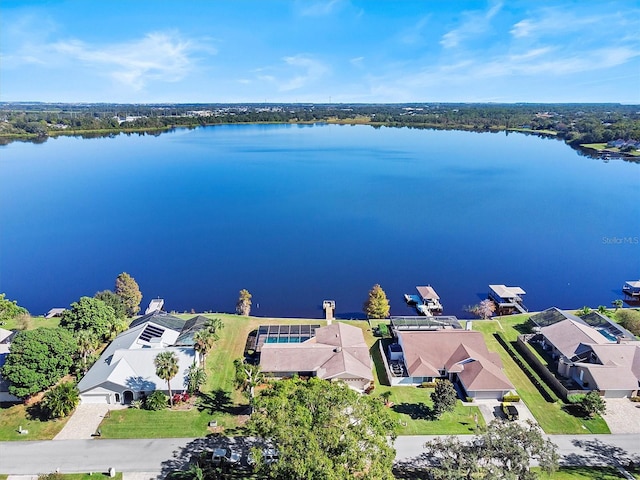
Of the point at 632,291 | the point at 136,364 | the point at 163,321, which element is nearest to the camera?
the point at 136,364

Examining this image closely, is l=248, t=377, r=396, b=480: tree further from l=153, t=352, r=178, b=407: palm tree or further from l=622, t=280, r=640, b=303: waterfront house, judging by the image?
l=622, t=280, r=640, b=303: waterfront house

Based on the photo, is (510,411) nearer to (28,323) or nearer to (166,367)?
(166,367)

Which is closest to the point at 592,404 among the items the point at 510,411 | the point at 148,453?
the point at 510,411

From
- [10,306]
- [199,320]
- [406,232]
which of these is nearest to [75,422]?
[199,320]

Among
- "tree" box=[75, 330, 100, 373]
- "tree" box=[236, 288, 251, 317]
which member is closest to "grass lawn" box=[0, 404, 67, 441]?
"tree" box=[75, 330, 100, 373]

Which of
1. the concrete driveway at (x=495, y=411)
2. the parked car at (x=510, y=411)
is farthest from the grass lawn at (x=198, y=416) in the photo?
the parked car at (x=510, y=411)

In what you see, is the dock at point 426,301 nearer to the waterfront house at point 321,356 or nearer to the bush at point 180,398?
the waterfront house at point 321,356
